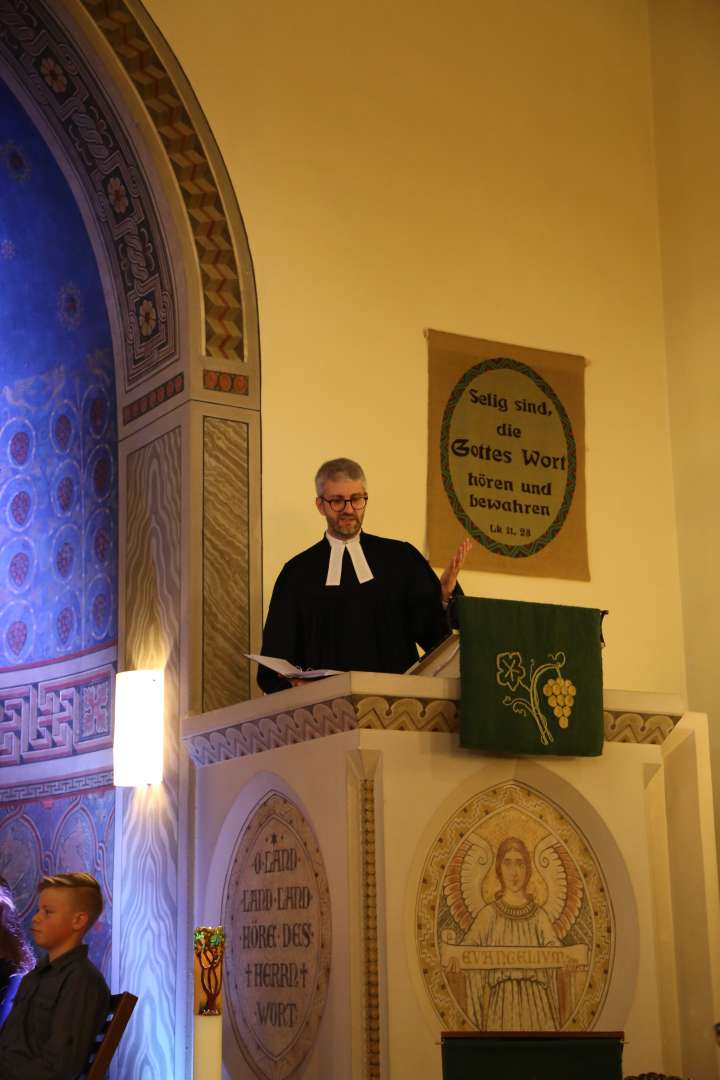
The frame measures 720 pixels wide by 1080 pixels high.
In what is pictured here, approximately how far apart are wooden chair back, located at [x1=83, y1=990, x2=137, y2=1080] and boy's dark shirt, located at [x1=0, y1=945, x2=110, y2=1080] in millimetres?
33

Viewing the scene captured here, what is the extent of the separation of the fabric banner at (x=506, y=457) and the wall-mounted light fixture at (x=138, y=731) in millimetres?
1610

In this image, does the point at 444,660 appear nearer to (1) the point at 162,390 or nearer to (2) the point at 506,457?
(1) the point at 162,390

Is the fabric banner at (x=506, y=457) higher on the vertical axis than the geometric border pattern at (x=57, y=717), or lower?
higher

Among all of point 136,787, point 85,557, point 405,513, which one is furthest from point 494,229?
point 136,787

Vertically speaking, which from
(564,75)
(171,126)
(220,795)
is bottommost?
(220,795)

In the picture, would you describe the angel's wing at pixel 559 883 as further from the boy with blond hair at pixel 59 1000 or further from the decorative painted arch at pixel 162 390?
the decorative painted arch at pixel 162 390

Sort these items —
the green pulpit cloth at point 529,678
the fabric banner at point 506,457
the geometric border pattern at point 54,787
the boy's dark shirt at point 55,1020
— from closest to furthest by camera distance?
the boy's dark shirt at point 55,1020 < the green pulpit cloth at point 529,678 < the geometric border pattern at point 54,787 < the fabric banner at point 506,457

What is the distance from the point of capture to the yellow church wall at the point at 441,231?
23.8 ft

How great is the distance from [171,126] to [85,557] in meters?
2.15

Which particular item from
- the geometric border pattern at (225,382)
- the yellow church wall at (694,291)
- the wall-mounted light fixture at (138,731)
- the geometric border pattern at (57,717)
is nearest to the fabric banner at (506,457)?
the yellow church wall at (694,291)

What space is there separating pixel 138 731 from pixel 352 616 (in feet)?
3.83

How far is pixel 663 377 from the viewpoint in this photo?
28.0ft

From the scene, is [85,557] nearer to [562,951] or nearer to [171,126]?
[171,126]

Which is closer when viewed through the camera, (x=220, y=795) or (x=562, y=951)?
(x=562, y=951)
